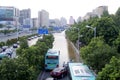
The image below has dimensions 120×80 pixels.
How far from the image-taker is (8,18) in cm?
13212

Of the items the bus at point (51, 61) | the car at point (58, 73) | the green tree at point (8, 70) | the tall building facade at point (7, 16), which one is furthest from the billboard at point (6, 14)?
the green tree at point (8, 70)

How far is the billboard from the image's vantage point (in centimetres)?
12962

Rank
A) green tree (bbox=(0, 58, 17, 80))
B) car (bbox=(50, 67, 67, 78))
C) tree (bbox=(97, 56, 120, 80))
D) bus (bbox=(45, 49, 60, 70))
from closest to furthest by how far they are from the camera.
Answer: tree (bbox=(97, 56, 120, 80))
green tree (bbox=(0, 58, 17, 80))
car (bbox=(50, 67, 67, 78))
bus (bbox=(45, 49, 60, 70))

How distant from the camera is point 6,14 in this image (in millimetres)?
131625

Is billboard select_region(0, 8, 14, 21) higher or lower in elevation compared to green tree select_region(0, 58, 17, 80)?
higher

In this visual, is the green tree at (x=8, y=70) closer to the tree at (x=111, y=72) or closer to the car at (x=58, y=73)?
the tree at (x=111, y=72)

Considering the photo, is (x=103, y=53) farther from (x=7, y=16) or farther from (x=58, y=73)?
(x=7, y=16)

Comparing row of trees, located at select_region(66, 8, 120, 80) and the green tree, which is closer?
row of trees, located at select_region(66, 8, 120, 80)

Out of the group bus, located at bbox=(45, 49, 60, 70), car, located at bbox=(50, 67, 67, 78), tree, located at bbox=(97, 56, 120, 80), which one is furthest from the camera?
bus, located at bbox=(45, 49, 60, 70)

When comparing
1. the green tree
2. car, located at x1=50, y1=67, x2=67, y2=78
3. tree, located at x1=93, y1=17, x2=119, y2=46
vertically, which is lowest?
car, located at x1=50, y1=67, x2=67, y2=78

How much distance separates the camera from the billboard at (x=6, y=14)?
129625 mm

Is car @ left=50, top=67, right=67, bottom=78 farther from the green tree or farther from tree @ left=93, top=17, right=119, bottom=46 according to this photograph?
tree @ left=93, top=17, right=119, bottom=46

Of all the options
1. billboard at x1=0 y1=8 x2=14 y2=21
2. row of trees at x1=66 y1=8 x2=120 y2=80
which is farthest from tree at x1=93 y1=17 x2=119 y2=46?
billboard at x1=0 y1=8 x2=14 y2=21

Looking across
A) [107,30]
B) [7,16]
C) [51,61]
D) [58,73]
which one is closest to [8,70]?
[58,73]
